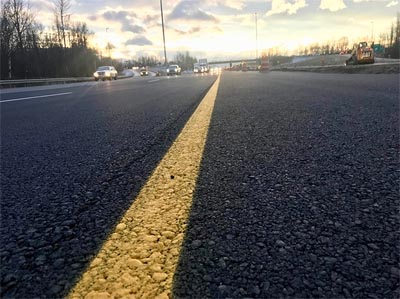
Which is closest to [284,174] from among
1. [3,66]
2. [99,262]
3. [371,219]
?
[371,219]

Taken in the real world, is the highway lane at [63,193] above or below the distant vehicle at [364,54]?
below

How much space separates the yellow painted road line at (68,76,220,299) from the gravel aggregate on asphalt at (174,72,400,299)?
0.04 metres

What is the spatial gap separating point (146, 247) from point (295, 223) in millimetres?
492

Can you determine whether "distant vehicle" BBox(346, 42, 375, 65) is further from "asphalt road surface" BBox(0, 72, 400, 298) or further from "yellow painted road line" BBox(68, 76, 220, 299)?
"yellow painted road line" BBox(68, 76, 220, 299)

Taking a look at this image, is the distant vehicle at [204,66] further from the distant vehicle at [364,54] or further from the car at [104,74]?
the distant vehicle at [364,54]

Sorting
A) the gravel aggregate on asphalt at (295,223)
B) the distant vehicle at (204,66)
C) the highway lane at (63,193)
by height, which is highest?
the distant vehicle at (204,66)

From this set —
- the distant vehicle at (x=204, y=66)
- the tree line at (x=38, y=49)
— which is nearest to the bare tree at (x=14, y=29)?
the tree line at (x=38, y=49)

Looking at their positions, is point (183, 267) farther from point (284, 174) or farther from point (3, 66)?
point (3, 66)

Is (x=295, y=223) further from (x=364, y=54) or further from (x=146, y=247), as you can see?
(x=364, y=54)

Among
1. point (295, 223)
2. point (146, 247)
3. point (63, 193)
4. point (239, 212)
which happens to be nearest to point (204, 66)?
point (63, 193)

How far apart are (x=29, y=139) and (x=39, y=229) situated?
2125mm

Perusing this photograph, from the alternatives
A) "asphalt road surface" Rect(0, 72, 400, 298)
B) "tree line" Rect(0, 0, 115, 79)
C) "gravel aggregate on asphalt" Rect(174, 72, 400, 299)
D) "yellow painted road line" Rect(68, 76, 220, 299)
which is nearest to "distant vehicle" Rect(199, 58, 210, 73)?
"tree line" Rect(0, 0, 115, 79)

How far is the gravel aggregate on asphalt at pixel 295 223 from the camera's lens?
2.55 feet

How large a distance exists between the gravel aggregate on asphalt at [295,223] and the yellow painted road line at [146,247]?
0.15 feet
